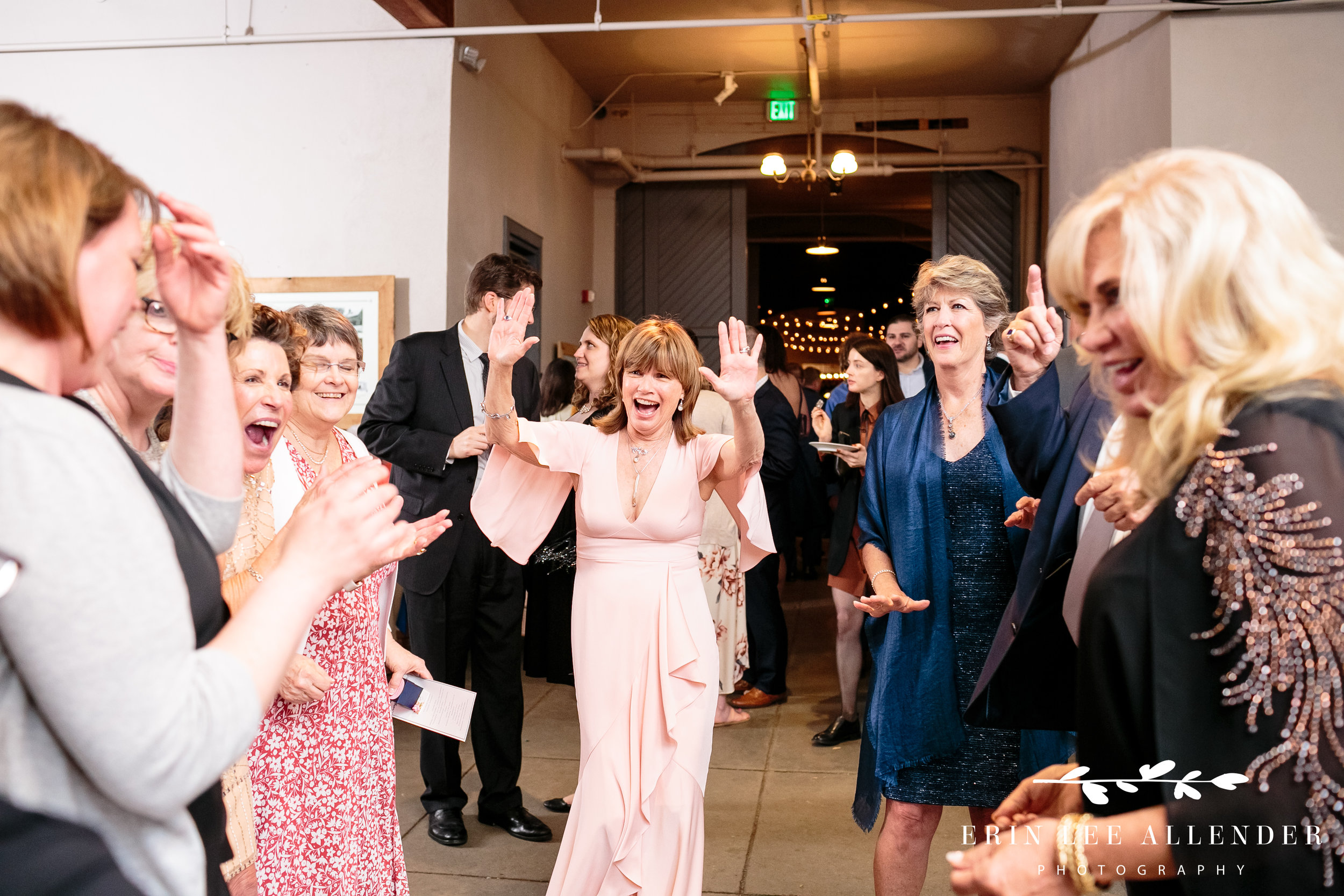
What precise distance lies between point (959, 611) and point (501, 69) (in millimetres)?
5928

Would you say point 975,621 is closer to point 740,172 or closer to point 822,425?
point 822,425

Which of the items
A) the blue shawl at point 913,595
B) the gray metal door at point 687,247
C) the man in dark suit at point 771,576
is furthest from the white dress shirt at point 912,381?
the gray metal door at point 687,247

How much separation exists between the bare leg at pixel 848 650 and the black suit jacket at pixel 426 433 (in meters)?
1.92

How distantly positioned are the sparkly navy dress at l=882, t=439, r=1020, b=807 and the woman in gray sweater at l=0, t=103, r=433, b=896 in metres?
1.91

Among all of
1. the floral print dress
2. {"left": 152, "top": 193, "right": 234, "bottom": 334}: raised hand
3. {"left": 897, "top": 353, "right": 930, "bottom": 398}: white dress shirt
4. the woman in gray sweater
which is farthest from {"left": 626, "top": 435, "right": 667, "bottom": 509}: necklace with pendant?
{"left": 897, "top": 353, "right": 930, "bottom": 398}: white dress shirt

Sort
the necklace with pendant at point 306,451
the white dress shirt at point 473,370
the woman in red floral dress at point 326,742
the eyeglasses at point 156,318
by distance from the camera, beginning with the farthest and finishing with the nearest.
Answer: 1. the white dress shirt at point 473,370
2. the necklace with pendant at point 306,451
3. the woman in red floral dress at point 326,742
4. the eyeglasses at point 156,318

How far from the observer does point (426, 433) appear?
12.5 ft

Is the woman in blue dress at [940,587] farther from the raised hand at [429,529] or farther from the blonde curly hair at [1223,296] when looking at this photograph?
the blonde curly hair at [1223,296]

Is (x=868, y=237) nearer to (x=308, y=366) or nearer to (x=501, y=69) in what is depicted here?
(x=501, y=69)


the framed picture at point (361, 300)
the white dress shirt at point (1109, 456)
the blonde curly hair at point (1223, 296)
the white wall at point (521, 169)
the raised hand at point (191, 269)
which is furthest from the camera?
the white wall at point (521, 169)

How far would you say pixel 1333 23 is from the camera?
550 centimetres

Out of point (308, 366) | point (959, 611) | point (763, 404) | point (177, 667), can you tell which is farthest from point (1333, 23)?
point (177, 667)

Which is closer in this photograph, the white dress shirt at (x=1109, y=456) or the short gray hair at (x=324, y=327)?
the white dress shirt at (x=1109, y=456)

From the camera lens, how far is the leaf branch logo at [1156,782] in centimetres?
A: 103
